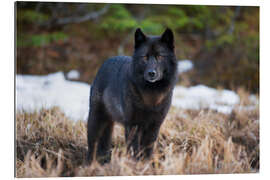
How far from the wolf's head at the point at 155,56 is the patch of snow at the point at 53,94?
1.84 metres

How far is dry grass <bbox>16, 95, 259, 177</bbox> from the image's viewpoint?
3064mm

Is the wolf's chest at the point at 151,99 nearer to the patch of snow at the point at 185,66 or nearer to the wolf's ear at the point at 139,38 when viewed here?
the wolf's ear at the point at 139,38

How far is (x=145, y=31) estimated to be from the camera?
6.00 metres

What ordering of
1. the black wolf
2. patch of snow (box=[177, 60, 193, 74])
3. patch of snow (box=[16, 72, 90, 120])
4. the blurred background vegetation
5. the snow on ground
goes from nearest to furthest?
the black wolf, patch of snow (box=[16, 72, 90, 120]), the snow on ground, the blurred background vegetation, patch of snow (box=[177, 60, 193, 74])

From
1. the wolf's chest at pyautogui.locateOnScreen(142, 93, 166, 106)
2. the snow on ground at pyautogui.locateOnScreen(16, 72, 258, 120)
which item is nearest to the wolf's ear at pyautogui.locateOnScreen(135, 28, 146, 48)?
the wolf's chest at pyautogui.locateOnScreen(142, 93, 166, 106)

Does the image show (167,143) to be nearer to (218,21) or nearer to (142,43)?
(142,43)

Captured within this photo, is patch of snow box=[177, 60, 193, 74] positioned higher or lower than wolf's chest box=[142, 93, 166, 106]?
higher

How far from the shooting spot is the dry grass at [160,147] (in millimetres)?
3064

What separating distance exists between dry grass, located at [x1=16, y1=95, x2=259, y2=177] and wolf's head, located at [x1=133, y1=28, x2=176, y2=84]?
0.75 metres

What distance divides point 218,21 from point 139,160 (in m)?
4.31

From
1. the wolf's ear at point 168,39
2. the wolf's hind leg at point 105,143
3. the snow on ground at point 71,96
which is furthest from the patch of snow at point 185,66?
the wolf's ear at point 168,39

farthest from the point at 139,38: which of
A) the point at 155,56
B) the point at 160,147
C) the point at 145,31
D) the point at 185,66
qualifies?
the point at 185,66

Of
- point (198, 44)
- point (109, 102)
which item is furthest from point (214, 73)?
point (109, 102)

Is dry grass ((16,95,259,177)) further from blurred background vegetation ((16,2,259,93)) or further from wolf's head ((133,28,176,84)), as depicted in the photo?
blurred background vegetation ((16,2,259,93))
